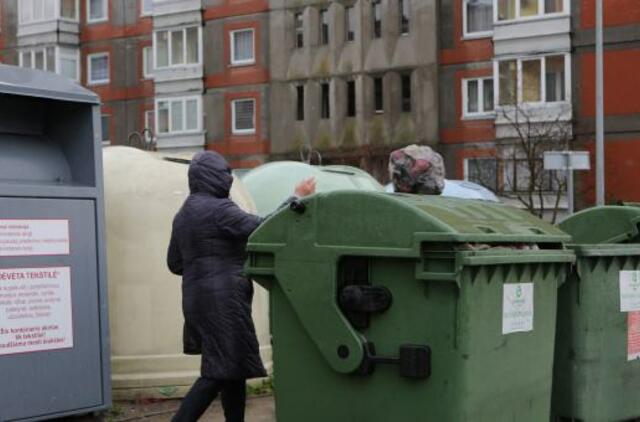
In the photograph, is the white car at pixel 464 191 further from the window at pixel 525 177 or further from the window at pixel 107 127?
the window at pixel 107 127

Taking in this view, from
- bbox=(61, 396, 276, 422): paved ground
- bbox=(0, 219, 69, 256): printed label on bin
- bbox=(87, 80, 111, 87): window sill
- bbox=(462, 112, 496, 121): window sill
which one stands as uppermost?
bbox=(87, 80, 111, 87): window sill

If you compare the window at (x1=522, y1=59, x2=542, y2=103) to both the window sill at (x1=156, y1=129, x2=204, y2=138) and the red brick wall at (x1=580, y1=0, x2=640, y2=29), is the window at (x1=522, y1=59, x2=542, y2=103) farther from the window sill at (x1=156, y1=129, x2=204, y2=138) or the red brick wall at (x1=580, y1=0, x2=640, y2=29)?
the window sill at (x1=156, y1=129, x2=204, y2=138)

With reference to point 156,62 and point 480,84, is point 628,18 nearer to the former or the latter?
point 480,84

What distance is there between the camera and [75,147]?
22.3 feet

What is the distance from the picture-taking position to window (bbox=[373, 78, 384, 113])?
3644 cm

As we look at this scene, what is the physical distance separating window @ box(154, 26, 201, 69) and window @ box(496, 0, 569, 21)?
13.4 m

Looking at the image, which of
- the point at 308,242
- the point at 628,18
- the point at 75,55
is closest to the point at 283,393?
the point at 308,242

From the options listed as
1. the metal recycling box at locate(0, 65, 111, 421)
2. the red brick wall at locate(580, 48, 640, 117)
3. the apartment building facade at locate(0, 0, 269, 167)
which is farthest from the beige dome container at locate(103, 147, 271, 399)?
the apartment building facade at locate(0, 0, 269, 167)

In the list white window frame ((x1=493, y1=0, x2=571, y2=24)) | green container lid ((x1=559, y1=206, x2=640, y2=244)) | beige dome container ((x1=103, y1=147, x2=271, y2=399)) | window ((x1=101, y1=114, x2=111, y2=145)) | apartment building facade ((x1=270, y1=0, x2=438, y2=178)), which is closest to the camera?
green container lid ((x1=559, y1=206, x2=640, y2=244))

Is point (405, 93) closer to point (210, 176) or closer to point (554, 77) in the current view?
point (554, 77)

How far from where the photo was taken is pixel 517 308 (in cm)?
492

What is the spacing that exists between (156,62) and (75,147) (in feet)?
119

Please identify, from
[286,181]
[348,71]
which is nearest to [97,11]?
[348,71]

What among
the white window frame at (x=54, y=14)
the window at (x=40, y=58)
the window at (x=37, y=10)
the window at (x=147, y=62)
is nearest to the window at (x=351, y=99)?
the window at (x=147, y=62)
